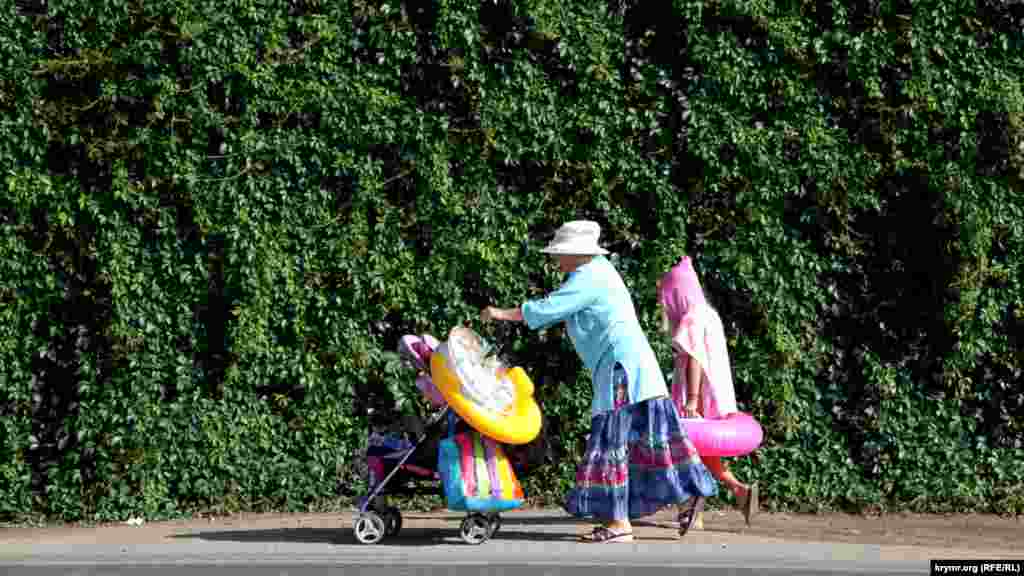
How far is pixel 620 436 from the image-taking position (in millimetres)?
9500

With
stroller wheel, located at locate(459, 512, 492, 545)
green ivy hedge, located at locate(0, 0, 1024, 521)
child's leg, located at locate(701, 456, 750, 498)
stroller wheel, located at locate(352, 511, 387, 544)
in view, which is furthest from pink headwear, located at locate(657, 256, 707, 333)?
stroller wheel, located at locate(352, 511, 387, 544)

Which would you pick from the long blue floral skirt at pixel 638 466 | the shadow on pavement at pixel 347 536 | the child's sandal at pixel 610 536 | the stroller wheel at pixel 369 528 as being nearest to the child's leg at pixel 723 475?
the long blue floral skirt at pixel 638 466

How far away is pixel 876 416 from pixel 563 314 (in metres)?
2.78

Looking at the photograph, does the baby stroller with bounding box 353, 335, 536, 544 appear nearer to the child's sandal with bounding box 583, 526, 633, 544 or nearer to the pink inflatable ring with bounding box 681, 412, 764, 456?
the child's sandal with bounding box 583, 526, 633, 544

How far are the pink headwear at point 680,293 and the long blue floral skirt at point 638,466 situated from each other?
822mm

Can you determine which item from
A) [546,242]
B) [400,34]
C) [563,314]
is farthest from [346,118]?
[563,314]

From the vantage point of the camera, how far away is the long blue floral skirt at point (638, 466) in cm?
950

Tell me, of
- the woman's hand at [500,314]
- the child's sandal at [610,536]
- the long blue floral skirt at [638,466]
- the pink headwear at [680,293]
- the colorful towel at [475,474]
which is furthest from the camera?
the pink headwear at [680,293]

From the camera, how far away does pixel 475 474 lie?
9.39 meters

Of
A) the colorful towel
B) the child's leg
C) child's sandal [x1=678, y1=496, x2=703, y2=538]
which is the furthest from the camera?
the child's leg

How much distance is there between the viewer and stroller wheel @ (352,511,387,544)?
31.6 feet

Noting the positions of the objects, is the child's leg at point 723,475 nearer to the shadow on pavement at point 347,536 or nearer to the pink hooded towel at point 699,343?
the pink hooded towel at point 699,343

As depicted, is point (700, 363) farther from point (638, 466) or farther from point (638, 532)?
point (638, 532)

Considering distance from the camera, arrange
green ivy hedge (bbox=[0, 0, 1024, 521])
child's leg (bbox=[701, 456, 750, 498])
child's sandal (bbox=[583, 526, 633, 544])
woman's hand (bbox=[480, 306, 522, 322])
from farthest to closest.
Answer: green ivy hedge (bbox=[0, 0, 1024, 521]), child's leg (bbox=[701, 456, 750, 498]), child's sandal (bbox=[583, 526, 633, 544]), woman's hand (bbox=[480, 306, 522, 322])
